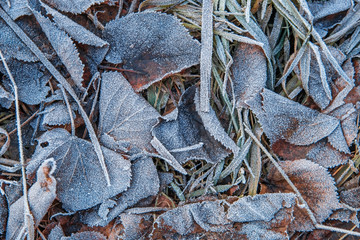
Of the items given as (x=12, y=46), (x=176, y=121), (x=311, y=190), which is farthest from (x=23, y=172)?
(x=311, y=190)

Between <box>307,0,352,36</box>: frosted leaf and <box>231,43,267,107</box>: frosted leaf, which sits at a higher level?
<box>307,0,352,36</box>: frosted leaf

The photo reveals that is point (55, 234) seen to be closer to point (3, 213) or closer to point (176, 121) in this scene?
point (3, 213)

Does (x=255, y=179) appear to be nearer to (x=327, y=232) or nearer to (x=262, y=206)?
(x=262, y=206)

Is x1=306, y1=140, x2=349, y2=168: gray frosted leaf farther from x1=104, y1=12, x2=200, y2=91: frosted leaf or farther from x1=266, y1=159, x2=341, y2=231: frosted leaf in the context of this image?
x1=104, y1=12, x2=200, y2=91: frosted leaf

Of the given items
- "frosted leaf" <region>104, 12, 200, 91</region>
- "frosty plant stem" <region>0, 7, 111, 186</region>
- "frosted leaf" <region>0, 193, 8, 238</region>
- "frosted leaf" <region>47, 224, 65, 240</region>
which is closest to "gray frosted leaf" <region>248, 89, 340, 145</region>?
"frosted leaf" <region>104, 12, 200, 91</region>

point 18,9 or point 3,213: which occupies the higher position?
point 18,9

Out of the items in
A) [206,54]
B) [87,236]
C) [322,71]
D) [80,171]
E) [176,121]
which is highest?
[206,54]
